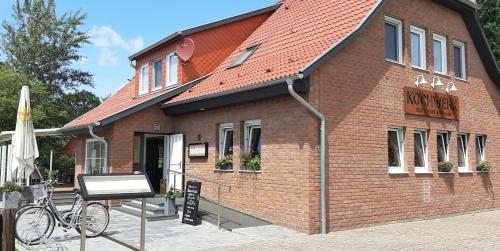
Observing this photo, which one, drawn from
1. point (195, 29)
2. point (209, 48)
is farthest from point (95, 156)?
point (195, 29)

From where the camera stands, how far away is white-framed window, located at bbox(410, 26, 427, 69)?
1384cm

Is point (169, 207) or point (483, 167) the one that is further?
point (483, 167)

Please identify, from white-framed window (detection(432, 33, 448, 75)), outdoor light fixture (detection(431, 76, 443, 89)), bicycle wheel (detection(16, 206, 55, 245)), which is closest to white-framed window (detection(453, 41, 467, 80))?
white-framed window (detection(432, 33, 448, 75))

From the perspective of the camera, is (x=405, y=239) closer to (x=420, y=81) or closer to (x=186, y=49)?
(x=420, y=81)

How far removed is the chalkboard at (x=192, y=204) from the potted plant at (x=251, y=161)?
1534 mm

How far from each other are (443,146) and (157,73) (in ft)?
32.7

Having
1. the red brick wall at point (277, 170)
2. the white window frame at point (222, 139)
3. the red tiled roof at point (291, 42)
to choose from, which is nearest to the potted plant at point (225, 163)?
the red brick wall at point (277, 170)

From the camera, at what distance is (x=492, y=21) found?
23.9 m

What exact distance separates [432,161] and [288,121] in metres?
5.03

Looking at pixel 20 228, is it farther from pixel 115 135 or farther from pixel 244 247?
pixel 115 135

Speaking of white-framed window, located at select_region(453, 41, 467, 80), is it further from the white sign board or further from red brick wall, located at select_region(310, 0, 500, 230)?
the white sign board

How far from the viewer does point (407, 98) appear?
43.0 ft

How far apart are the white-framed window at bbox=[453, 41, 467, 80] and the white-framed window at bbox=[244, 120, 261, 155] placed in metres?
7.19

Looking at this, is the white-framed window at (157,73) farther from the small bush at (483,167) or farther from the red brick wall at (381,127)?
the small bush at (483,167)
